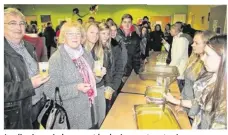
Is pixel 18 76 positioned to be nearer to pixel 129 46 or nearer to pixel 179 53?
pixel 129 46

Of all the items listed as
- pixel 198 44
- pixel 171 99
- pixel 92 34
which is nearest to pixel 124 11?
pixel 92 34

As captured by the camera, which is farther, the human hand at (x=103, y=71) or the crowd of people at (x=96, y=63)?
the human hand at (x=103, y=71)

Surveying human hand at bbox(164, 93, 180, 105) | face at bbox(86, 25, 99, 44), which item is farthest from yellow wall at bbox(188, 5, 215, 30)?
face at bbox(86, 25, 99, 44)

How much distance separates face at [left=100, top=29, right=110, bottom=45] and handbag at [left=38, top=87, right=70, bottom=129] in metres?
0.35

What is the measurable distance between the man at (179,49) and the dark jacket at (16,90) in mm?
715

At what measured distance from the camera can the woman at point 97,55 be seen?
5.09ft

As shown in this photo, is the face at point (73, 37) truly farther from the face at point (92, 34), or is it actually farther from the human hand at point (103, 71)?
the human hand at point (103, 71)

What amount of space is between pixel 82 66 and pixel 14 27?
38cm

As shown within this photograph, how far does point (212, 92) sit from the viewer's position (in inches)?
56.9

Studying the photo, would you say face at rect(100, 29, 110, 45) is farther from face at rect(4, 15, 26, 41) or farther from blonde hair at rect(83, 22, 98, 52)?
face at rect(4, 15, 26, 41)

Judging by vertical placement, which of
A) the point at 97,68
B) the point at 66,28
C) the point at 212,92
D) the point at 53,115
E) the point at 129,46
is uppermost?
the point at 66,28

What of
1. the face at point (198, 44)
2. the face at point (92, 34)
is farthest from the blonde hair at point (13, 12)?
the face at point (198, 44)

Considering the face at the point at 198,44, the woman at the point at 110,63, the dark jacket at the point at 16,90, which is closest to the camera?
the dark jacket at the point at 16,90
